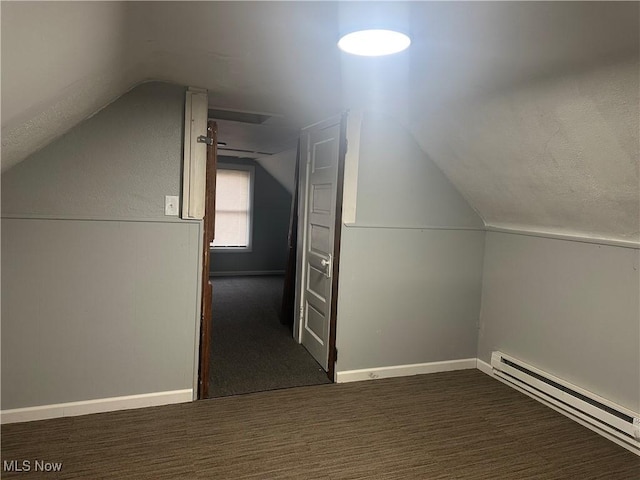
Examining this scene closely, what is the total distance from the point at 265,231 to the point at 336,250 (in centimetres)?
459

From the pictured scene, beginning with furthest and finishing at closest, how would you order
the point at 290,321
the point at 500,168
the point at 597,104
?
the point at 290,321 < the point at 500,168 < the point at 597,104

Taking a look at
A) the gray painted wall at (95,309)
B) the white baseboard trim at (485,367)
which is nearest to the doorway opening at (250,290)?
the gray painted wall at (95,309)

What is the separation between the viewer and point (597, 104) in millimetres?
2078

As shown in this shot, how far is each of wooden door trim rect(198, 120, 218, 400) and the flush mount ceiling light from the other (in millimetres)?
1291

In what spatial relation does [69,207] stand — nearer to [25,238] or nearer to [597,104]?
[25,238]

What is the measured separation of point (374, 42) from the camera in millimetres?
1864

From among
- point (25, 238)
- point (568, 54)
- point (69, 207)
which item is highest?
point (568, 54)

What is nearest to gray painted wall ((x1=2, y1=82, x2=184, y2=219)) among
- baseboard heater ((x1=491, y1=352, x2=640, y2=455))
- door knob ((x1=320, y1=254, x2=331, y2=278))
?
door knob ((x1=320, y1=254, x2=331, y2=278))

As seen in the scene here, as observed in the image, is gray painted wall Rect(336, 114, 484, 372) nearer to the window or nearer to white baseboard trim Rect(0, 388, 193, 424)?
white baseboard trim Rect(0, 388, 193, 424)

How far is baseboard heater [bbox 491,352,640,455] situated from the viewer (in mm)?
2666

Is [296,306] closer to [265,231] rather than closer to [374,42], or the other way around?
[374,42]

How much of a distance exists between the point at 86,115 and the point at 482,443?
2.92 m

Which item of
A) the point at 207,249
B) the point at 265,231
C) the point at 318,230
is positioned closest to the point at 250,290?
the point at 265,231

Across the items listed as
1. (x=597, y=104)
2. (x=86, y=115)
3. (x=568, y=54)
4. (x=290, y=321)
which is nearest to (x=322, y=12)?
(x=568, y=54)
